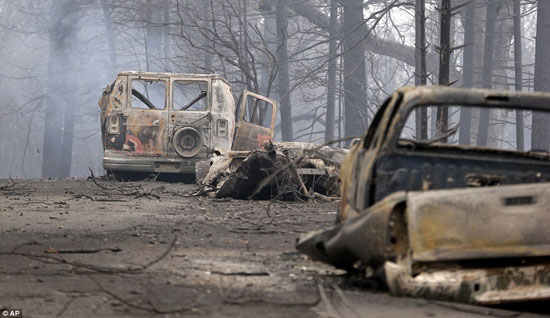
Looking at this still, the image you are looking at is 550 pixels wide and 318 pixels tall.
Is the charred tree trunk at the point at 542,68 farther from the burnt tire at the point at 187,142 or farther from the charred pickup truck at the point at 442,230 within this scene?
the charred pickup truck at the point at 442,230

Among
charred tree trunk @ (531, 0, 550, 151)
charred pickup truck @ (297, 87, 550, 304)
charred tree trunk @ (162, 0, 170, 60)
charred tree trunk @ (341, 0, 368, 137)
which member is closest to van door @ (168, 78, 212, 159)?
charred tree trunk @ (531, 0, 550, 151)

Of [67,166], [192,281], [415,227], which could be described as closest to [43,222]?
[192,281]

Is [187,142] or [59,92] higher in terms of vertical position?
[59,92]

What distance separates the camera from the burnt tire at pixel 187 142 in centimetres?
1844

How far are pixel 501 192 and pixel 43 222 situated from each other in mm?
6006

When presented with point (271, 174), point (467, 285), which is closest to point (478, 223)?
point (467, 285)

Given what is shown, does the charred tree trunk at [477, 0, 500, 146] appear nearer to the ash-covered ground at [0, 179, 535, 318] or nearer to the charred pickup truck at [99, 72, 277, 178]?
the charred pickup truck at [99, 72, 277, 178]

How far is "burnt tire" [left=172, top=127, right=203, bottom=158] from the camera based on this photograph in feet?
60.5

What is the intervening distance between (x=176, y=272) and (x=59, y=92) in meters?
30.5

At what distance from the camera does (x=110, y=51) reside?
37031mm

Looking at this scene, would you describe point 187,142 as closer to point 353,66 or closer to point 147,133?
point 147,133

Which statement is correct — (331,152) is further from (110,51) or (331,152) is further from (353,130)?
(110,51)

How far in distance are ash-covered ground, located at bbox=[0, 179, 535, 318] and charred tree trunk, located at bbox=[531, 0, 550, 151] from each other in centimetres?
1252

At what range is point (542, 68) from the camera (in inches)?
898
